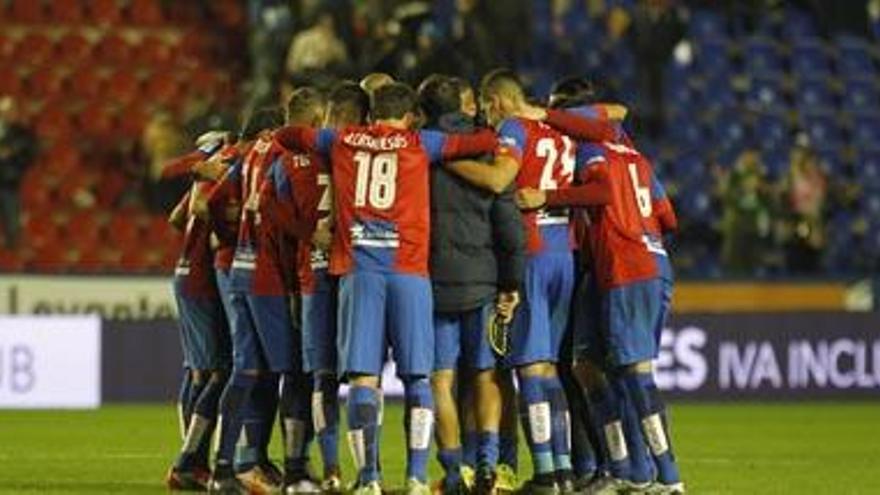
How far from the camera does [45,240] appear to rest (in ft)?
88.4

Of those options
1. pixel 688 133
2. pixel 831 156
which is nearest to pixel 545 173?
pixel 688 133

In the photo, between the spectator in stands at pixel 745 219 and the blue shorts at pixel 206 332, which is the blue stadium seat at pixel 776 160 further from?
the blue shorts at pixel 206 332

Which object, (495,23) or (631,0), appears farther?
(631,0)

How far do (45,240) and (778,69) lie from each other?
905 centimetres

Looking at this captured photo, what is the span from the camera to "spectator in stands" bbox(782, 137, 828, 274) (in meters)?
27.7

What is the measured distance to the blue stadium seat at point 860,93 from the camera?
101 feet

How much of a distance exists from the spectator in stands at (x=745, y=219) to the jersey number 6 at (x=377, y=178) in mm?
13701

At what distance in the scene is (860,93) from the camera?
30984mm

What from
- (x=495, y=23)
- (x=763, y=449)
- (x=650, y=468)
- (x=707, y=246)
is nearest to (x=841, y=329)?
(x=707, y=246)

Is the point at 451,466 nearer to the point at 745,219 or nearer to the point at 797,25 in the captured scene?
the point at 745,219

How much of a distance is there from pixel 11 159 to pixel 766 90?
928 cm

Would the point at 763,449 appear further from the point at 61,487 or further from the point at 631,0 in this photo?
the point at 631,0

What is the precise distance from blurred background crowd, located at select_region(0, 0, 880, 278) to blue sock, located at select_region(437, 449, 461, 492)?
10.5 meters

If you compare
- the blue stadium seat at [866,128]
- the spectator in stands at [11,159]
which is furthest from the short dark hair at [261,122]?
the blue stadium seat at [866,128]
